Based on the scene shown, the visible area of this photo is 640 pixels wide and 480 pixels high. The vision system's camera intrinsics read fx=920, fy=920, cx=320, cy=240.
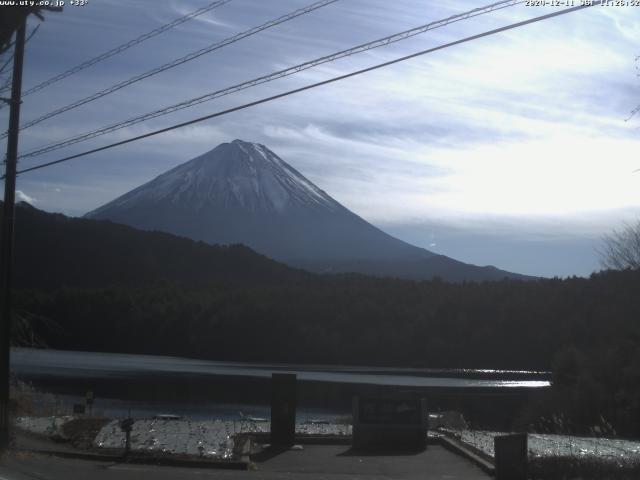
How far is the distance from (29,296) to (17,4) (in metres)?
75.9

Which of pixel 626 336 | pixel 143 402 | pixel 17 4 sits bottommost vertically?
pixel 143 402

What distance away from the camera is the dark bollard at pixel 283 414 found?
799 inches

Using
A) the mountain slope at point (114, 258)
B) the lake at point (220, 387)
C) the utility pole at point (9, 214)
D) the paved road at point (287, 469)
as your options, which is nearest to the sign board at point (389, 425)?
the paved road at point (287, 469)

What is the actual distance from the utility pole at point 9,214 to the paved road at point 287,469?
89.7 inches

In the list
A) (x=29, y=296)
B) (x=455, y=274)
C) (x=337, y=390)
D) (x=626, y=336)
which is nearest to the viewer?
(x=626, y=336)

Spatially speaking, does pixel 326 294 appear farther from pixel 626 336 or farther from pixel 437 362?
pixel 626 336

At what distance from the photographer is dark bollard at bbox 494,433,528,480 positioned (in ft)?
47.5

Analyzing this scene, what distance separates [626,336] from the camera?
40875 millimetres

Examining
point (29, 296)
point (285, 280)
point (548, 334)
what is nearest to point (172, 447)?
point (548, 334)

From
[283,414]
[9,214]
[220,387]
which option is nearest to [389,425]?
[283,414]

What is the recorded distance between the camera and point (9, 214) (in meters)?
18.5

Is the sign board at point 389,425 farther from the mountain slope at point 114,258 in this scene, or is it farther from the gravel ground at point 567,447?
the mountain slope at point 114,258

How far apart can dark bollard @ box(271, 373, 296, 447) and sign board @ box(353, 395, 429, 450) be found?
1.42m

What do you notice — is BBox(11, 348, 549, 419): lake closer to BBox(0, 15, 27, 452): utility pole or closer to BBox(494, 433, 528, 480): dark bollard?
BBox(0, 15, 27, 452): utility pole
